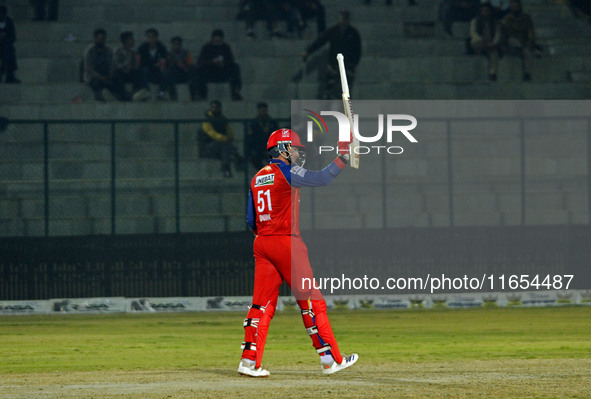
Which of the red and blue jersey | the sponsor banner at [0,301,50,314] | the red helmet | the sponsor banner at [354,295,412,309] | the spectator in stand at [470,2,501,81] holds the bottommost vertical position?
the sponsor banner at [0,301,50,314]

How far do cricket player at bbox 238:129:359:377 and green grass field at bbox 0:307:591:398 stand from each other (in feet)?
1.03

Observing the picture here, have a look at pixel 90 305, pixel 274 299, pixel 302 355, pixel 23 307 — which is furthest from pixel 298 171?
pixel 23 307

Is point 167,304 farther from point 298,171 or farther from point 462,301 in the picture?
point 298,171

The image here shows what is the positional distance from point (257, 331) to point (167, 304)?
8.70 metres

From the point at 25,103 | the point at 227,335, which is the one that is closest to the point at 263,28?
the point at 25,103

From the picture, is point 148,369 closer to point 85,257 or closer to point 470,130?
point 85,257

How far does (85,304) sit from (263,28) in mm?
11741

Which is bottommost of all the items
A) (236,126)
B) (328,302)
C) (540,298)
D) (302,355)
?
(328,302)

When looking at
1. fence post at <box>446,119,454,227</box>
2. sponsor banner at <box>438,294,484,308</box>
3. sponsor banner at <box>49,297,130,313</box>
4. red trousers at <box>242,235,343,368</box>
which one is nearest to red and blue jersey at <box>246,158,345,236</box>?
red trousers at <box>242,235,343,368</box>

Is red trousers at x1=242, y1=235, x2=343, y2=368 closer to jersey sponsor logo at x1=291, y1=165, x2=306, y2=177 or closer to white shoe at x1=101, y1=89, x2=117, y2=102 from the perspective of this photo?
jersey sponsor logo at x1=291, y1=165, x2=306, y2=177

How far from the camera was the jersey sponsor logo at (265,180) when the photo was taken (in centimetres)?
982

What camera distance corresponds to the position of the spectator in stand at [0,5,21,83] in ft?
80.2

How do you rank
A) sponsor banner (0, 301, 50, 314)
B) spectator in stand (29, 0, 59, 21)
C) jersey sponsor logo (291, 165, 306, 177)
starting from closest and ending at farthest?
1. jersey sponsor logo (291, 165, 306, 177)
2. sponsor banner (0, 301, 50, 314)
3. spectator in stand (29, 0, 59, 21)

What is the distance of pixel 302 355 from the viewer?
40.7ft
